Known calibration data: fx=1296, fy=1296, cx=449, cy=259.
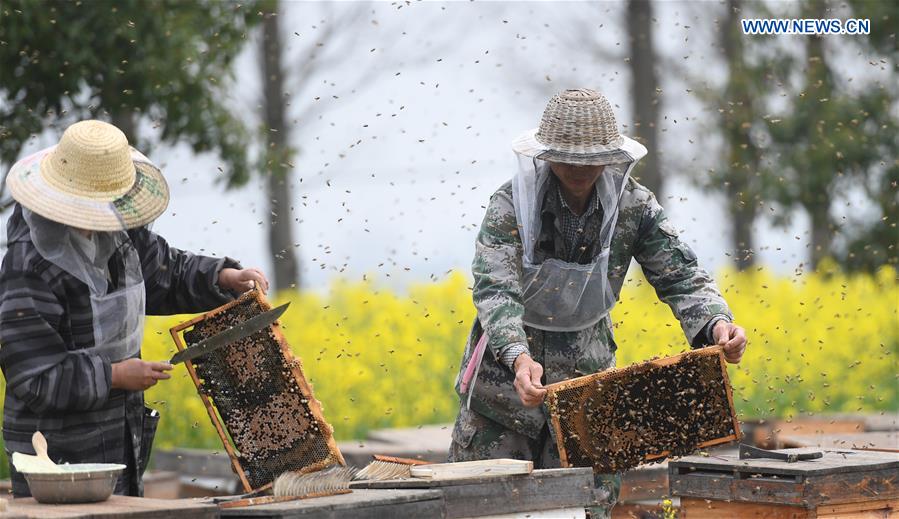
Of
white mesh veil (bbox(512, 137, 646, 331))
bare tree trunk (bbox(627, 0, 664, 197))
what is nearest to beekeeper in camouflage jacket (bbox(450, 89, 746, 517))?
white mesh veil (bbox(512, 137, 646, 331))

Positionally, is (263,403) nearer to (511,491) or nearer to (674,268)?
(511,491)

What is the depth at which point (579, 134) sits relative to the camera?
15.3 feet

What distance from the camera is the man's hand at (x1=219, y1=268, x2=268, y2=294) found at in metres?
4.83

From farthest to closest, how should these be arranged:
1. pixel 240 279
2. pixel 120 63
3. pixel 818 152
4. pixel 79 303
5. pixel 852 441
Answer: pixel 818 152
pixel 120 63
pixel 852 441
pixel 240 279
pixel 79 303

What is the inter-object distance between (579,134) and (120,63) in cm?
478

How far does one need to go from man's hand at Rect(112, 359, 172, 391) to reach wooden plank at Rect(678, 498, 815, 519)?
2.09 m

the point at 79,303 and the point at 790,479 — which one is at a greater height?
the point at 79,303

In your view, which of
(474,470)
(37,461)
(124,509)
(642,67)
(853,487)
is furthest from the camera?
(642,67)

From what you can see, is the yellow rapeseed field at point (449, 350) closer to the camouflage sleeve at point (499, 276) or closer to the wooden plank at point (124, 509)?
the camouflage sleeve at point (499, 276)

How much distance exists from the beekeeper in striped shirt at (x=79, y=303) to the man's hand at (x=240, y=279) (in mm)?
382

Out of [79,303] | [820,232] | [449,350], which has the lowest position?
[820,232]

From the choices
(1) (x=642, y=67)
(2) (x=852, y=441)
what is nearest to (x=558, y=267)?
(2) (x=852, y=441)

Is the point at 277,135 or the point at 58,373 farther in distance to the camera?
the point at 277,135

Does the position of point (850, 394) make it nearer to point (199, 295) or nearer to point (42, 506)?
point (199, 295)
